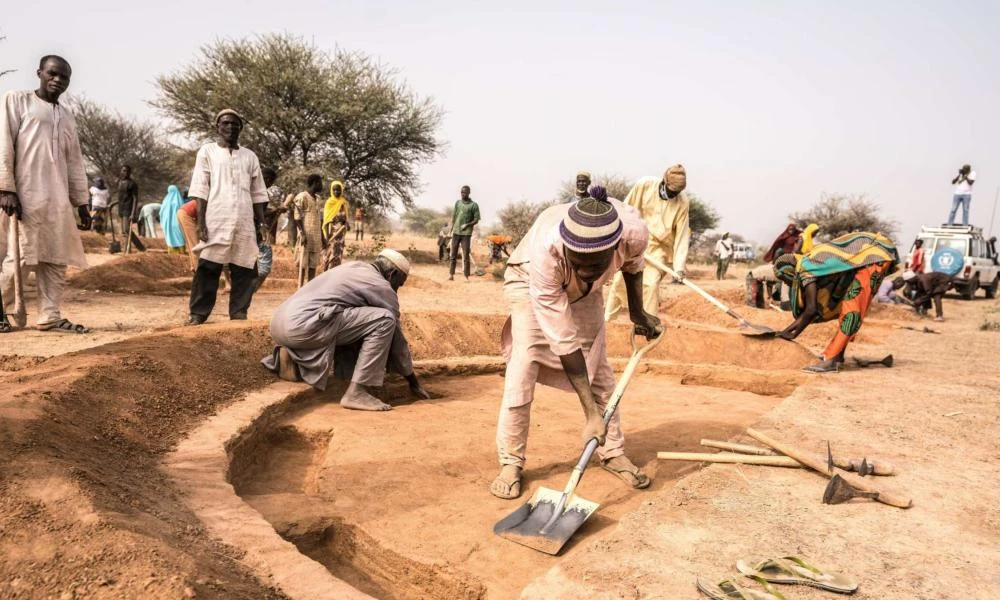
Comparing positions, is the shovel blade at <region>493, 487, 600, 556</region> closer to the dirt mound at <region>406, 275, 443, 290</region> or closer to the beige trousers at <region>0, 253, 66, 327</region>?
the beige trousers at <region>0, 253, 66, 327</region>

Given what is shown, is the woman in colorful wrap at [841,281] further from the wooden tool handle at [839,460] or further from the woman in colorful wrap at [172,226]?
the woman in colorful wrap at [172,226]

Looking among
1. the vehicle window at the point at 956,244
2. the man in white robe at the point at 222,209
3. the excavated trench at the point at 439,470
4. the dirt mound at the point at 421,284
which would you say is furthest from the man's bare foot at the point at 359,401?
the vehicle window at the point at 956,244

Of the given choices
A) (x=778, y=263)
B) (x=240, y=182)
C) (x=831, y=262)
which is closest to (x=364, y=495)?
(x=240, y=182)

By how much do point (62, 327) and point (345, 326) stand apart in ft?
10.1

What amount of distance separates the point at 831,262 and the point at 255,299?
736cm

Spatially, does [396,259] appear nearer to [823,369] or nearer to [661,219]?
[661,219]

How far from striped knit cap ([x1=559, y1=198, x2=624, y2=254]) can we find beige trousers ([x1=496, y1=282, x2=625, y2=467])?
67cm

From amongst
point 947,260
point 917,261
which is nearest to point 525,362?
point 917,261

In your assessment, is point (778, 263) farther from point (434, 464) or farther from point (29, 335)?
point (29, 335)

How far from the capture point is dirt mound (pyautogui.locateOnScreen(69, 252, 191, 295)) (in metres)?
9.30

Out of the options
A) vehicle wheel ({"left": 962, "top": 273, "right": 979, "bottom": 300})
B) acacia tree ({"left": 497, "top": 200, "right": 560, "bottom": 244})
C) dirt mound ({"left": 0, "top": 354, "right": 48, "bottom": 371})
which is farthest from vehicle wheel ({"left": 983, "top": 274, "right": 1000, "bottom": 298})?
dirt mound ({"left": 0, "top": 354, "right": 48, "bottom": 371})

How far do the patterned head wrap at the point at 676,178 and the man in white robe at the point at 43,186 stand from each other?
5.16 metres

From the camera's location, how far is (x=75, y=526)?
6.97 ft

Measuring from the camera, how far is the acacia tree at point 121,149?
84.4 ft
